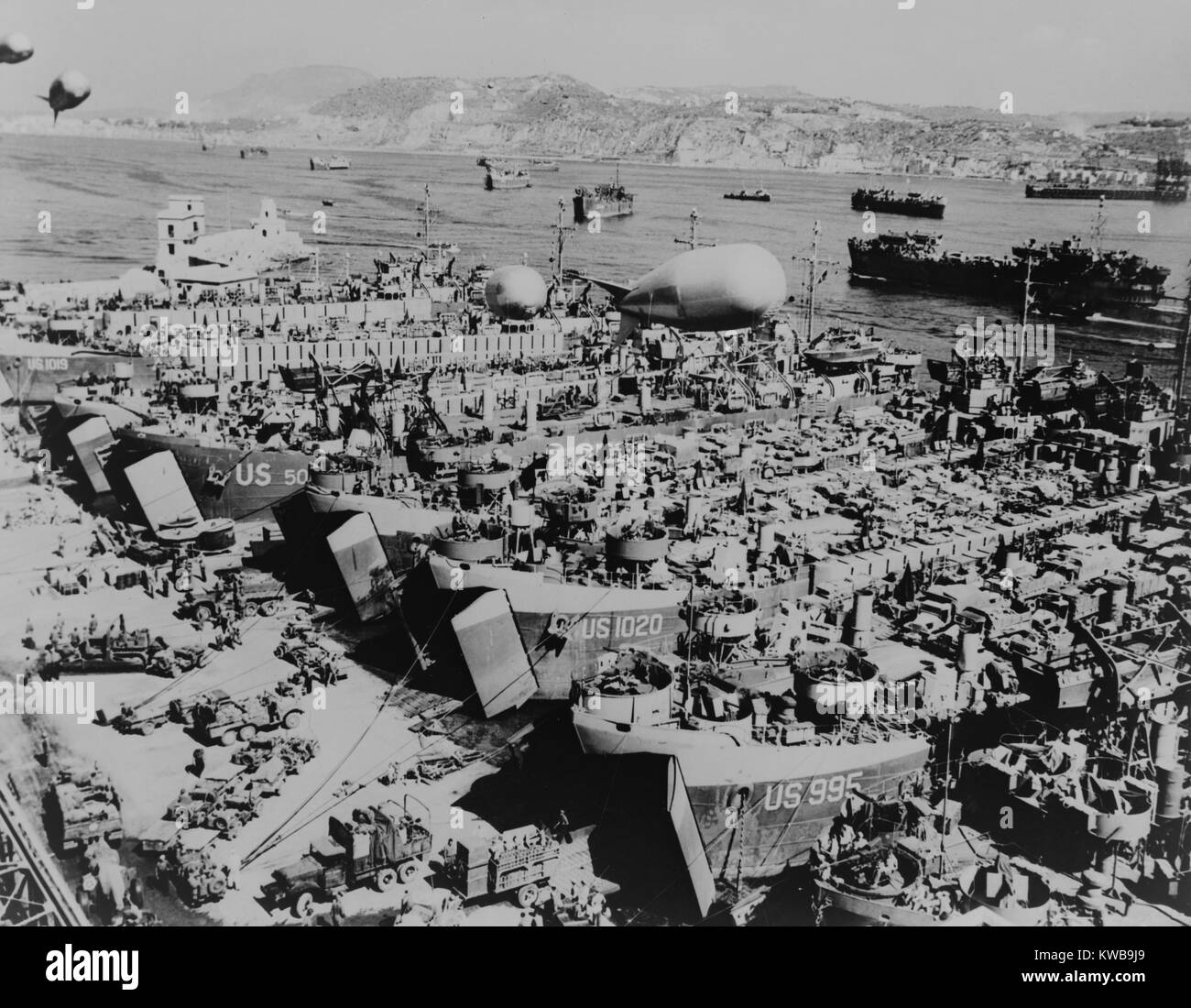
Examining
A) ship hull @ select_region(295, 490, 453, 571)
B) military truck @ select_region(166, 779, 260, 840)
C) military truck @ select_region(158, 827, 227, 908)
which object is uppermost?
ship hull @ select_region(295, 490, 453, 571)

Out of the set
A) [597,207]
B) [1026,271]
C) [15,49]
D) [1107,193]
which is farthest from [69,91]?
[597,207]

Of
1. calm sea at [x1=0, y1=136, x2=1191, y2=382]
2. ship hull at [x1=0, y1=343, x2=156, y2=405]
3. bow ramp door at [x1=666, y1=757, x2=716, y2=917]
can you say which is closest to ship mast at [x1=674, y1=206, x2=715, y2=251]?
calm sea at [x1=0, y1=136, x2=1191, y2=382]

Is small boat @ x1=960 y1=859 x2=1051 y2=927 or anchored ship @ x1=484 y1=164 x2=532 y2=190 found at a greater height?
anchored ship @ x1=484 y1=164 x2=532 y2=190

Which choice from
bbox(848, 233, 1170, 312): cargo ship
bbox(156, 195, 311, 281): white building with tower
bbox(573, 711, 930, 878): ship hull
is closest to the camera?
bbox(573, 711, 930, 878): ship hull

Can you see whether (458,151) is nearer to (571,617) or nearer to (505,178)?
(505,178)

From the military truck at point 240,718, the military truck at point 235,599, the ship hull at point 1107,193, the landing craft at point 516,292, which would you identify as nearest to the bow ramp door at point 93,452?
the military truck at point 235,599

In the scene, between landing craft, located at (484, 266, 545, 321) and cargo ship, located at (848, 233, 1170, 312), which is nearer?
landing craft, located at (484, 266, 545, 321)

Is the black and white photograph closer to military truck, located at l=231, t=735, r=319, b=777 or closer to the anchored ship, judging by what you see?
military truck, located at l=231, t=735, r=319, b=777

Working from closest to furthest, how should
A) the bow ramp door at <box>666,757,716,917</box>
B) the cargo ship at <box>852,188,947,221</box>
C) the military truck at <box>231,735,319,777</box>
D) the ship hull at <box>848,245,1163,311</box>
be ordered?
the bow ramp door at <box>666,757,716,917</box> < the military truck at <box>231,735,319,777</box> < the ship hull at <box>848,245,1163,311</box> < the cargo ship at <box>852,188,947,221</box>
